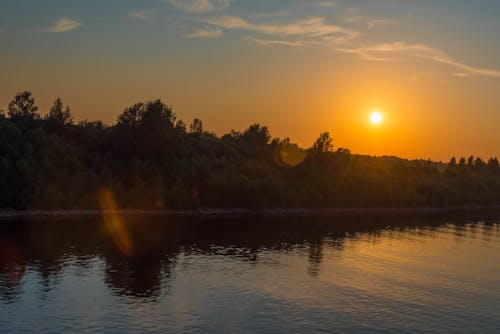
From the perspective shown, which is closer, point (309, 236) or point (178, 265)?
point (178, 265)

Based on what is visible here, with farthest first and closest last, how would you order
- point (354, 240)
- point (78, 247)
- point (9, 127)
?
point (9, 127) → point (354, 240) → point (78, 247)

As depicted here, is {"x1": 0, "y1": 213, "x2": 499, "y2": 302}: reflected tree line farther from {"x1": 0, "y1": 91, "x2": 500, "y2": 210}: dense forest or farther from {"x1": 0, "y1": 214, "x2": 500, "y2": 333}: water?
{"x1": 0, "y1": 91, "x2": 500, "y2": 210}: dense forest

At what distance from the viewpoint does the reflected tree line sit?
2650 inches

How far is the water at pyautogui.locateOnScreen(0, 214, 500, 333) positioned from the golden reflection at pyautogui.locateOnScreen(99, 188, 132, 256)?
0.94 meters

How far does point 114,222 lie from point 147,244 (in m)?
31.0

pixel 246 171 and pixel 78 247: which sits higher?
pixel 246 171

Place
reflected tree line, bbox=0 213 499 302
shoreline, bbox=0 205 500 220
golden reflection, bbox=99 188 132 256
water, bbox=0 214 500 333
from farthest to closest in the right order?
1. shoreline, bbox=0 205 500 220
2. golden reflection, bbox=99 188 132 256
3. reflected tree line, bbox=0 213 499 302
4. water, bbox=0 214 500 333

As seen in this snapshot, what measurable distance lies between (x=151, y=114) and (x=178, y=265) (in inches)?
3629

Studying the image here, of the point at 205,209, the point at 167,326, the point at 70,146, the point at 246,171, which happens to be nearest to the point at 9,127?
the point at 70,146

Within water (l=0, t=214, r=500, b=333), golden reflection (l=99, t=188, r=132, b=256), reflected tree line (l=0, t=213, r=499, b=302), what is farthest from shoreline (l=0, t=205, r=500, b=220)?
water (l=0, t=214, r=500, b=333)

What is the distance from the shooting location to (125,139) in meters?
162

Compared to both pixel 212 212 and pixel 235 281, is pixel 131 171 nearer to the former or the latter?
pixel 212 212

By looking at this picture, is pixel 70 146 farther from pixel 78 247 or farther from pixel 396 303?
pixel 396 303

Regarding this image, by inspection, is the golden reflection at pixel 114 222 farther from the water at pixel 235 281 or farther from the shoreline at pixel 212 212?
the shoreline at pixel 212 212
